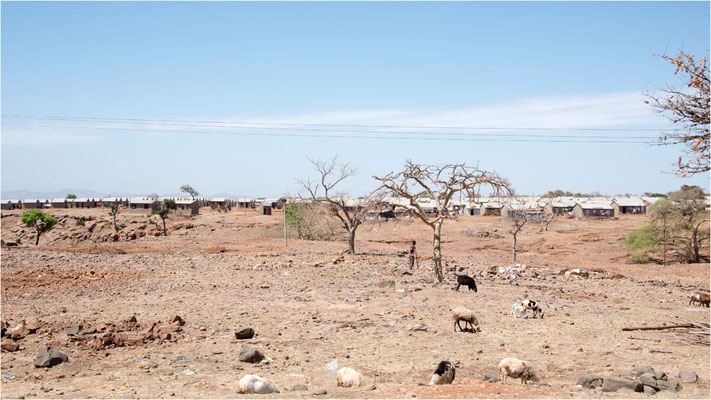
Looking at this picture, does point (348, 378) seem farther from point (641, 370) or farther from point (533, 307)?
point (533, 307)

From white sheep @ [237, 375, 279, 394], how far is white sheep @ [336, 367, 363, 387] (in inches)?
43.2

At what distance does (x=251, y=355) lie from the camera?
1008cm

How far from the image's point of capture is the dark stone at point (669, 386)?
8.02 m

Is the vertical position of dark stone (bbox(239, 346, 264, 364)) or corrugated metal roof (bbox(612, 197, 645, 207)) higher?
corrugated metal roof (bbox(612, 197, 645, 207))

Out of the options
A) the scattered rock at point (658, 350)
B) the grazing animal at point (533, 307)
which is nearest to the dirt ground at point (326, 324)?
the scattered rock at point (658, 350)

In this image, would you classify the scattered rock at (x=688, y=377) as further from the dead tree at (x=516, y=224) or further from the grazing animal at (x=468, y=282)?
the dead tree at (x=516, y=224)

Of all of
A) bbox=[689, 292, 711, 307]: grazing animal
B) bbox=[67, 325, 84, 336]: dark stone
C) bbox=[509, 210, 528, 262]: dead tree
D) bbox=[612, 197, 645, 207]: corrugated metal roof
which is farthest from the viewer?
bbox=[612, 197, 645, 207]: corrugated metal roof

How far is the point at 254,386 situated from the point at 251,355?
2114 millimetres

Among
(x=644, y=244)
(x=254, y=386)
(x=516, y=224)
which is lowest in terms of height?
(x=254, y=386)

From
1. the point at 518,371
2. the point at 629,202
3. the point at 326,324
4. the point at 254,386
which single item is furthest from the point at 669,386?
the point at 629,202

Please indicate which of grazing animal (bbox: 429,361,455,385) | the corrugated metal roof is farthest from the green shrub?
the corrugated metal roof

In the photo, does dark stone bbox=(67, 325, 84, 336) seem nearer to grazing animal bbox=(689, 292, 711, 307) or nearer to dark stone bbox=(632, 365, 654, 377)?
dark stone bbox=(632, 365, 654, 377)

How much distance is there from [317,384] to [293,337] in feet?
10.9

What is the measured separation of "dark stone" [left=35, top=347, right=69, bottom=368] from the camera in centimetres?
1002
